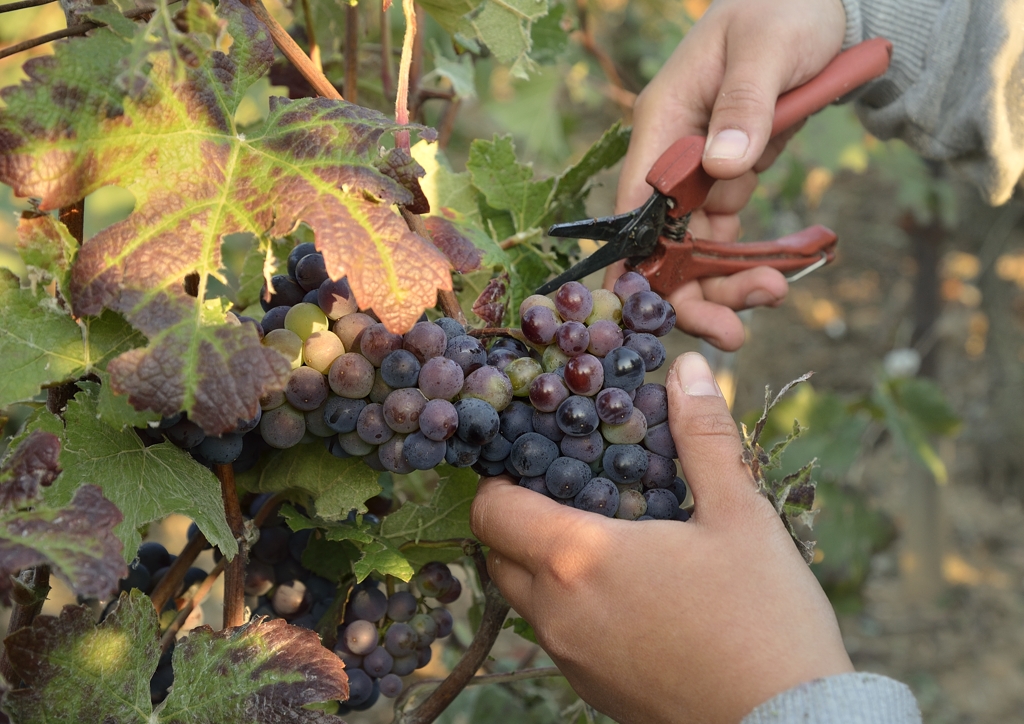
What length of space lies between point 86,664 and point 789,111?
113 centimetres

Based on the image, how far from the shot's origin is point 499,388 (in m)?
0.76

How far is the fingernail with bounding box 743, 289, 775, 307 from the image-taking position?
4.17ft

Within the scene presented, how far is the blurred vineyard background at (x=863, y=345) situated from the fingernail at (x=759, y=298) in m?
0.48

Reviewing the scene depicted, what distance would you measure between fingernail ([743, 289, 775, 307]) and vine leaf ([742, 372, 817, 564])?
450 mm

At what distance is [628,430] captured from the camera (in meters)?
0.79

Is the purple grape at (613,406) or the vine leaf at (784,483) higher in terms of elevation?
the purple grape at (613,406)

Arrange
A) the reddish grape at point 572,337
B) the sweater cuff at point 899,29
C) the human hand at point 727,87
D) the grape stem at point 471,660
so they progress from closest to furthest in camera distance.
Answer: the reddish grape at point 572,337 < the grape stem at point 471,660 < the human hand at point 727,87 < the sweater cuff at point 899,29

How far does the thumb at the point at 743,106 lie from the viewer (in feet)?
3.58

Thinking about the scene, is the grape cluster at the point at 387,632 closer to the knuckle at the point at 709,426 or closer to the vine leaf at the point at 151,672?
the vine leaf at the point at 151,672

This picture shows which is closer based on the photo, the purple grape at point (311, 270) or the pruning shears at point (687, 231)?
the purple grape at point (311, 270)

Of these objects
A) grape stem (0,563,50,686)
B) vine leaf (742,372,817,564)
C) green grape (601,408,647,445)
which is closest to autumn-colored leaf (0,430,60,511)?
grape stem (0,563,50,686)

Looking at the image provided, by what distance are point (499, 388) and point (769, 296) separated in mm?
653

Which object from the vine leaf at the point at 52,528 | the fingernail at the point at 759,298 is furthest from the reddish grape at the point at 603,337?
the fingernail at the point at 759,298

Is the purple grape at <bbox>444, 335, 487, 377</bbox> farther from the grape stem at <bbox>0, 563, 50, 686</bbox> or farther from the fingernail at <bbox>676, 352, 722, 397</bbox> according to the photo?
the grape stem at <bbox>0, 563, 50, 686</bbox>
